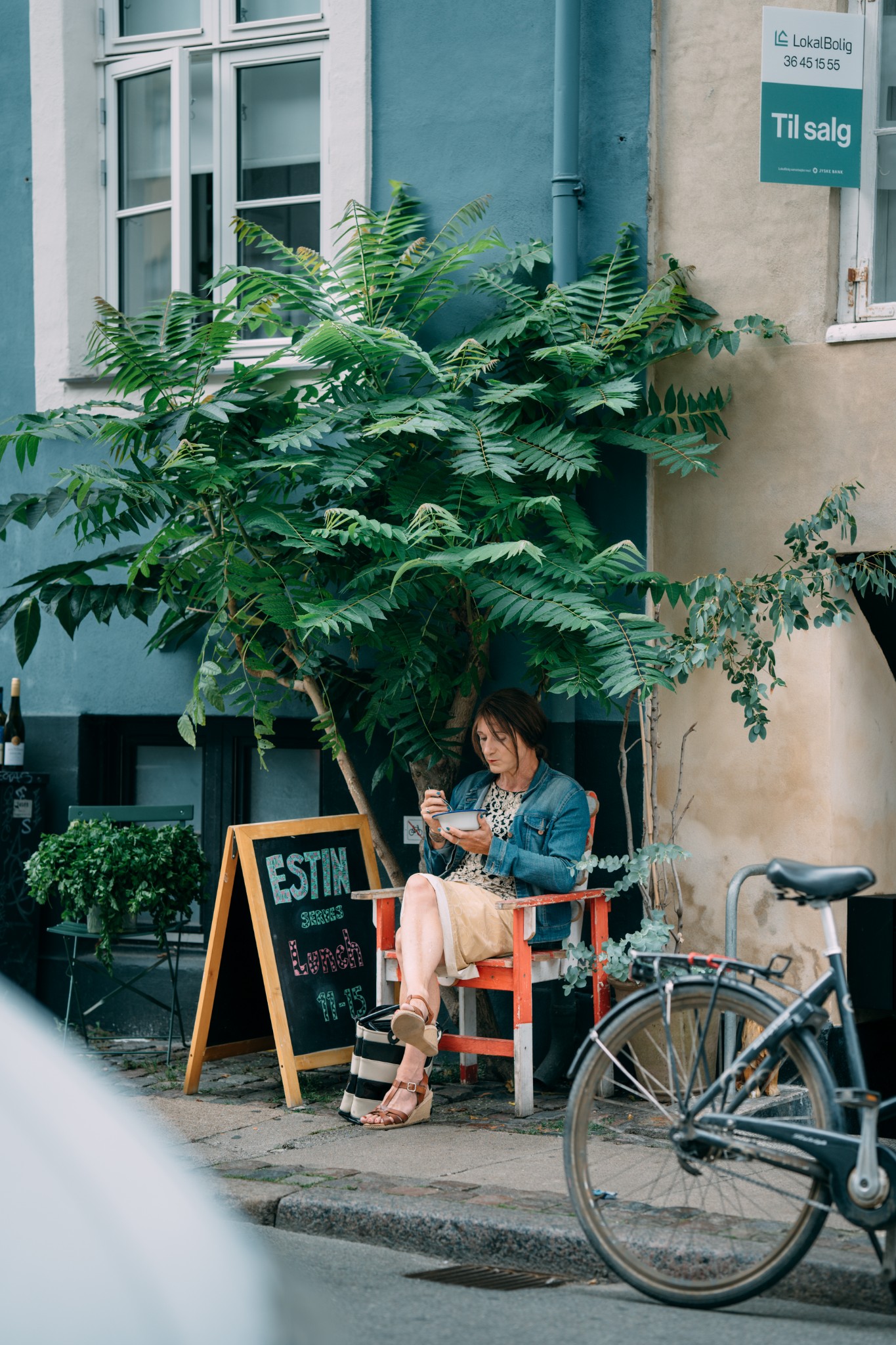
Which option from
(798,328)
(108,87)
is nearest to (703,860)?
(798,328)

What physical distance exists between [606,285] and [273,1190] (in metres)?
3.93

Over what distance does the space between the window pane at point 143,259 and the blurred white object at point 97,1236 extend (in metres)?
6.69

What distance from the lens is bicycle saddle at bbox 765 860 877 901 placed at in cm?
421

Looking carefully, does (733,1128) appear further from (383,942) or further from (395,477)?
(395,477)

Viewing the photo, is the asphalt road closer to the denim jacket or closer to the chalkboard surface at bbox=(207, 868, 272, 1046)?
the denim jacket

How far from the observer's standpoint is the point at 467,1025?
22.3ft

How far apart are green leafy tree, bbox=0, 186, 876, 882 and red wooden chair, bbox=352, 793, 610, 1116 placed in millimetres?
624

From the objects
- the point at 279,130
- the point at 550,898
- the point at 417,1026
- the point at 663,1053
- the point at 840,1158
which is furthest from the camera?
the point at 279,130

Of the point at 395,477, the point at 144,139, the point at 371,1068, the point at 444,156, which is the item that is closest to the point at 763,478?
the point at 395,477

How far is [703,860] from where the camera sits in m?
6.87

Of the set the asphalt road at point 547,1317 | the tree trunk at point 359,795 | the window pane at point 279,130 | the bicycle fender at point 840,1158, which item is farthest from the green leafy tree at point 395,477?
the asphalt road at point 547,1317

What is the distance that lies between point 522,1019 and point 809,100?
3949 mm

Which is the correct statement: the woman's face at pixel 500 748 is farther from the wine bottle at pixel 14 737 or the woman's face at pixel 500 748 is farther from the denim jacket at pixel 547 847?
the wine bottle at pixel 14 737

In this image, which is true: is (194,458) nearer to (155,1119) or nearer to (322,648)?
(322,648)
